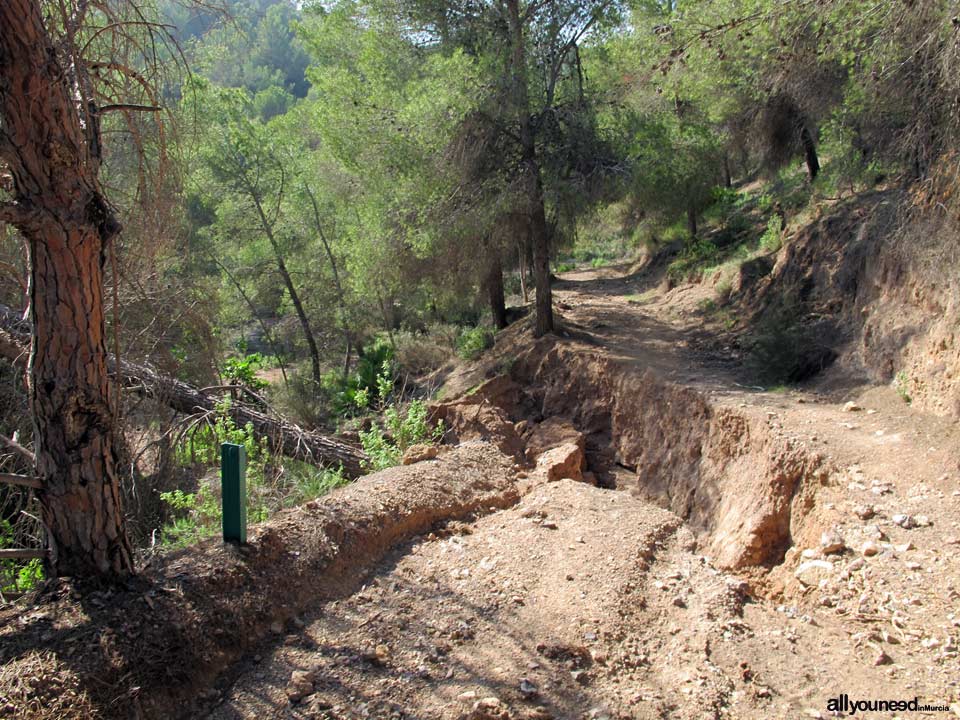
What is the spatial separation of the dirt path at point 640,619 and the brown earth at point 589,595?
0.02 metres

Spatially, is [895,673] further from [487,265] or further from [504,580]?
[487,265]

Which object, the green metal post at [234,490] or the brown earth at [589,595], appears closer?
the brown earth at [589,595]

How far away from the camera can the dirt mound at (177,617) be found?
10.1 ft

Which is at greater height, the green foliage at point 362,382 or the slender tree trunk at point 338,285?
the slender tree trunk at point 338,285

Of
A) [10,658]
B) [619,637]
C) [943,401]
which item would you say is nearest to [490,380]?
[943,401]

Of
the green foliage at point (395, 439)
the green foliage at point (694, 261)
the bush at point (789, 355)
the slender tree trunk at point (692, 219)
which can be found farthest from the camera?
the slender tree trunk at point (692, 219)

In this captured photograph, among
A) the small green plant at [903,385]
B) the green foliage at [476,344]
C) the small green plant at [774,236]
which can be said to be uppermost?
the small green plant at [774,236]

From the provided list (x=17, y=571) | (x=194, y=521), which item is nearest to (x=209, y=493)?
(x=194, y=521)

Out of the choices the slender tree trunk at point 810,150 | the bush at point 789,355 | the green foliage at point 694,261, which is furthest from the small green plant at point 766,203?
the bush at point 789,355

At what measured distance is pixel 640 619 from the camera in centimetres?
477

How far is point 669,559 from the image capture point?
20.0 feet

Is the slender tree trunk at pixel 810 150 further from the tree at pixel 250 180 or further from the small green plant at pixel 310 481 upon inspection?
the tree at pixel 250 180

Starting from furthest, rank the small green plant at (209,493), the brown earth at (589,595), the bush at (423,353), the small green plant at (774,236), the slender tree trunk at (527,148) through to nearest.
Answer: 1. the bush at (423,353)
2. the small green plant at (774,236)
3. the slender tree trunk at (527,148)
4. the small green plant at (209,493)
5. the brown earth at (589,595)

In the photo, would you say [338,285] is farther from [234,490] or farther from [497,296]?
[234,490]
